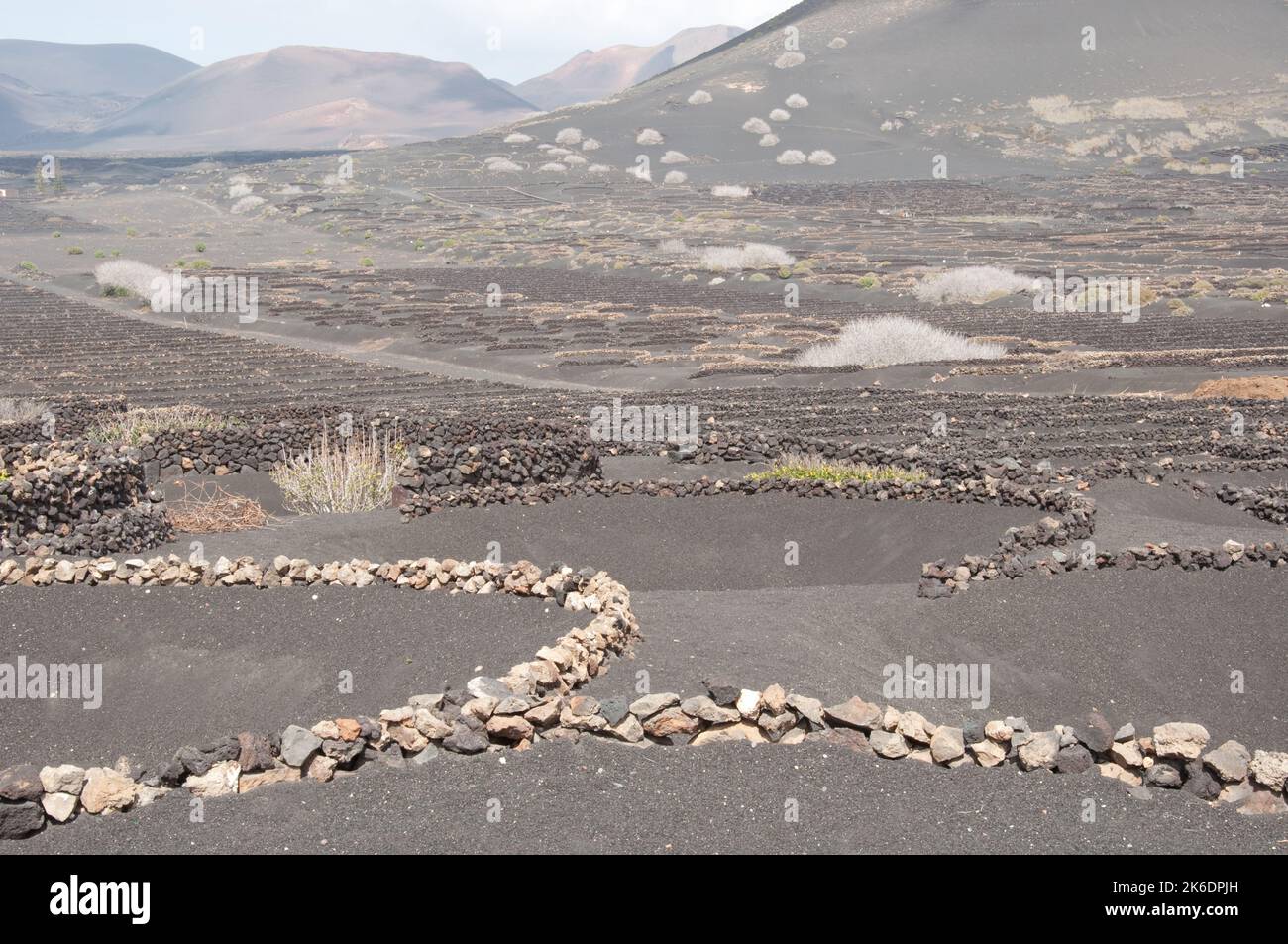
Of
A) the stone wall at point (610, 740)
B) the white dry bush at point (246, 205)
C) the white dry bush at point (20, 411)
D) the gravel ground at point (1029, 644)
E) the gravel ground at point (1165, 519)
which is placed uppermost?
the white dry bush at point (246, 205)

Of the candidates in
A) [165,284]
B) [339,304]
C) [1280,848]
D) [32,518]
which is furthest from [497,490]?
[165,284]

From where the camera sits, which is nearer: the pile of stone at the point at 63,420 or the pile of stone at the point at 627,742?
the pile of stone at the point at 627,742

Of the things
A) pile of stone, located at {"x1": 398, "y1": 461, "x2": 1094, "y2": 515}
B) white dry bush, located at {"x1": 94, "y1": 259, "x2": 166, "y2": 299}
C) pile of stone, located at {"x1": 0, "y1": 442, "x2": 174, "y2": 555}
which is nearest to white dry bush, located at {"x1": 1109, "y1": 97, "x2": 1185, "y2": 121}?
white dry bush, located at {"x1": 94, "y1": 259, "x2": 166, "y2": 299}

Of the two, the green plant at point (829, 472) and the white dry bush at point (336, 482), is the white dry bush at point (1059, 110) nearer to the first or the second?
the green plant at point (829, 472)

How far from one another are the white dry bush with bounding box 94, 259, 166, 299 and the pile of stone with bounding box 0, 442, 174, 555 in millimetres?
33972

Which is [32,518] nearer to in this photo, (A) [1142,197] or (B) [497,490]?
(B) [497,490]

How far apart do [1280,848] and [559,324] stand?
3110cm

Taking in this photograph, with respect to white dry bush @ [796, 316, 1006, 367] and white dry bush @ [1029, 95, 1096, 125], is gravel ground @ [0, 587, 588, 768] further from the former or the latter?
white dry bush @ [1029, 95, 1096, 125]

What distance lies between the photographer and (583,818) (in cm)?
546

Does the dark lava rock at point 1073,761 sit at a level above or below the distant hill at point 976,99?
below

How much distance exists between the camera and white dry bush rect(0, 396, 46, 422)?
1909 cm

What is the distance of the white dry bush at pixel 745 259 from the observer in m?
51.3

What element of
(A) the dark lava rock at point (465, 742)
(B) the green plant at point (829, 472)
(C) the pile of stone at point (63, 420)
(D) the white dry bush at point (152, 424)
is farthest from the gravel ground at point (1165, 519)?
(C) the pile of stone at point (63, 420)

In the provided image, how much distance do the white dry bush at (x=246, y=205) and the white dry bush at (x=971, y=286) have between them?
197 ft
